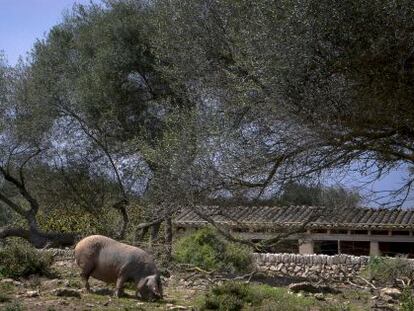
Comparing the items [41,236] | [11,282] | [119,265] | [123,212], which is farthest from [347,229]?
[11,282]

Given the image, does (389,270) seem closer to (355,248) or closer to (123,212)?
(123,212)

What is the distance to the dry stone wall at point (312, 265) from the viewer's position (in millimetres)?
16469

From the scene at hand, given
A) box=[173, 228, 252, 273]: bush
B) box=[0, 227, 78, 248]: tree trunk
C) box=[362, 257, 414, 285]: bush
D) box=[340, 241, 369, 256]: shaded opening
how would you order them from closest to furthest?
1. box=[362, 257, 414, 285]: bush
2. box=[173, 228, 252, 273]: bush
3. box=[0, 227, 78, 248]: tree trunk
4. box=[340, 241, 369, 256]: shaded opening

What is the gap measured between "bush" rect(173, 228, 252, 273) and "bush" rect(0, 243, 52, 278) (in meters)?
3.86

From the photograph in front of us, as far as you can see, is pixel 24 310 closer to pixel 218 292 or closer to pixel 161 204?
pixel 218 292

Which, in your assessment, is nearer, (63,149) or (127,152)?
(127,152)

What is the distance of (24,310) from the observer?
9.37 meters

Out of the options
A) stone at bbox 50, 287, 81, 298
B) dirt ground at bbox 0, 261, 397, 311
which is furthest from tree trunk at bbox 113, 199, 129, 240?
stone at bbox 50, 287, 81, 298

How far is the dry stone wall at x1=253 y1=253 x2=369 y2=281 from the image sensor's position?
54.0 feet

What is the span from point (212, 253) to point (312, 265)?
2.49m

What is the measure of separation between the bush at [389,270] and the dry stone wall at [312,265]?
2.35 ft

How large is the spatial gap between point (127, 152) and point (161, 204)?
4566 millimetres

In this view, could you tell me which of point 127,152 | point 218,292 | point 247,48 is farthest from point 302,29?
point 127,152

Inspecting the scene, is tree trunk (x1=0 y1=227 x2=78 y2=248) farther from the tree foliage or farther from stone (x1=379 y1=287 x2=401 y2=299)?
stone (x1=379 y1=287 x2=401 y2=299)
